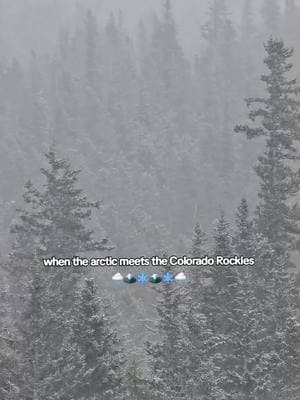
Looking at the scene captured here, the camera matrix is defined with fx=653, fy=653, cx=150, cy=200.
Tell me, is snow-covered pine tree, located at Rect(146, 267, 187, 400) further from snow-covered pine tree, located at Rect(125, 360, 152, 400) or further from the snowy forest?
snow-covered pine tree, located at Rect(125, 360, 152, 400)

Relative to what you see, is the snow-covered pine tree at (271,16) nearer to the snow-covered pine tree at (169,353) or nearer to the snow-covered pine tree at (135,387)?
the snow-covered pine tree at (169,353)

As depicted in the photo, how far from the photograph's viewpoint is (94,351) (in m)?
18.6

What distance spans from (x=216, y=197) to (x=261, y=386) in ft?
157

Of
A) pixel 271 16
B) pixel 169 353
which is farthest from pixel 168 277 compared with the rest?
pixel 271 16

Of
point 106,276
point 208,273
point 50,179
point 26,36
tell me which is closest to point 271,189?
point 208,273

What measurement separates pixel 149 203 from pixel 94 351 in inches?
1945

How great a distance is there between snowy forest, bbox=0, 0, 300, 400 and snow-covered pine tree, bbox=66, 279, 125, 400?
5 cm

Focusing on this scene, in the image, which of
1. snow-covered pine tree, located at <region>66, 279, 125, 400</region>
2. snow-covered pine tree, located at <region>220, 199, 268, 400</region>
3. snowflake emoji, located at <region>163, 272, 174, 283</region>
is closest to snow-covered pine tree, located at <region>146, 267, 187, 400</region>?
snowflake emoji, located at <region>163, 272, 174, 283</region>

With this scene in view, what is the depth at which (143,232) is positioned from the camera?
6122cm

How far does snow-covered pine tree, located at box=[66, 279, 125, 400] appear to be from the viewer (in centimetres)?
1839

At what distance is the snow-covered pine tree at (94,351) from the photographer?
60.3 ft

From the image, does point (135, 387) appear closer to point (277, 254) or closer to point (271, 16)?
point (277, 254)

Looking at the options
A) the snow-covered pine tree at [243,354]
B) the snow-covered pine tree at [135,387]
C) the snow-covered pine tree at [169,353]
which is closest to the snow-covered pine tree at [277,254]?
the snow-covered pine tree at [243,354]

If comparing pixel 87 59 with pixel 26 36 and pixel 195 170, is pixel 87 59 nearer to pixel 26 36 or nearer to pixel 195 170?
pixel 195 170
